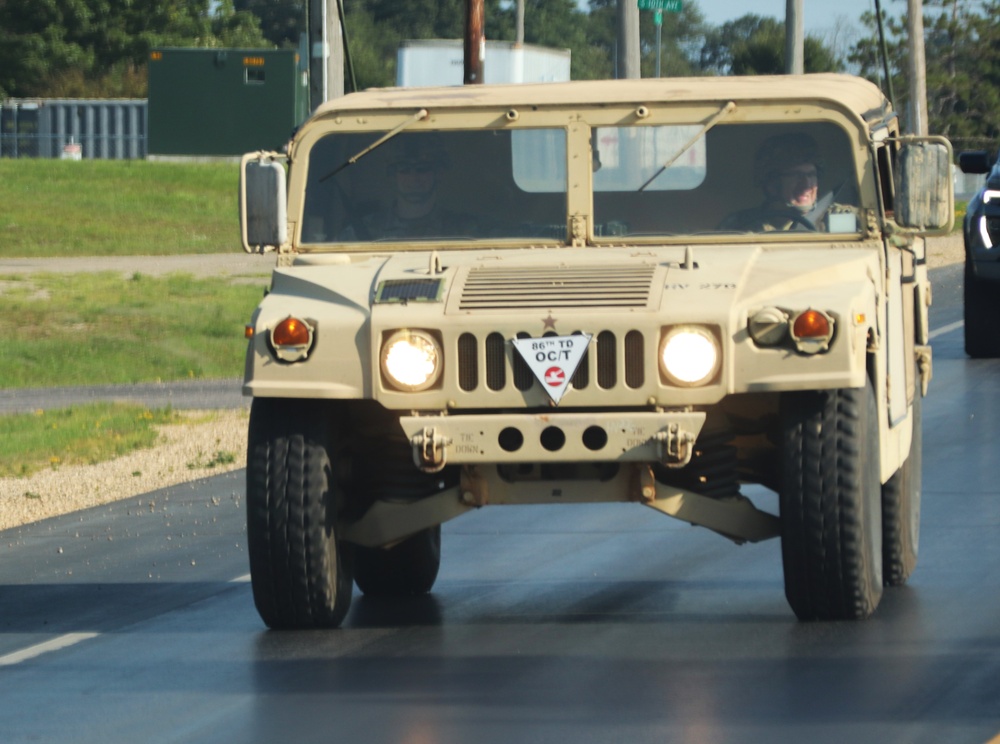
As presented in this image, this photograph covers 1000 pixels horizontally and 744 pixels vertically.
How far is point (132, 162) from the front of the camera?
168 feet

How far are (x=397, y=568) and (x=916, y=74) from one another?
1528 inches

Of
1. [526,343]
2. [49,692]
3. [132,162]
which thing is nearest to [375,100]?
[526,343]

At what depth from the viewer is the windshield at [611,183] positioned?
8.58 meters

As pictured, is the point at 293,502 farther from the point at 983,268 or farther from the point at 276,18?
the point at 276,18

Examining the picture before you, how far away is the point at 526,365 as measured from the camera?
24.7 feet

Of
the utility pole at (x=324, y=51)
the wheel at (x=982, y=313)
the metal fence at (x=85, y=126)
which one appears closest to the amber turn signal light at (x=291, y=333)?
the wheel at (x=982, y=313)

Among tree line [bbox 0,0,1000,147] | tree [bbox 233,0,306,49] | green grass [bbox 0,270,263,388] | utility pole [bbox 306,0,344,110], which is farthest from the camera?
tree [bbox 233,0,306,49]

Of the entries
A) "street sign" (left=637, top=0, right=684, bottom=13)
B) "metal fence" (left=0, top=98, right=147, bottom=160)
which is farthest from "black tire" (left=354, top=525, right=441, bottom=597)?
"metal fence" (left=0, top=98, right=147, bottom=160)

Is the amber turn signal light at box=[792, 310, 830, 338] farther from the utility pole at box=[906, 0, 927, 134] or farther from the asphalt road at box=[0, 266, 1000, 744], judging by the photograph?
the utility pole at box=[906, 0, 927, 134]

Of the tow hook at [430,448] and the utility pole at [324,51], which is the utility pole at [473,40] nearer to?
the utility pole at [324,51]

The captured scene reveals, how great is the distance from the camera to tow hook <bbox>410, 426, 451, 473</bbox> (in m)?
7.53

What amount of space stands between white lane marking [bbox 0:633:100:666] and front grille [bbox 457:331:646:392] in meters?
1.96

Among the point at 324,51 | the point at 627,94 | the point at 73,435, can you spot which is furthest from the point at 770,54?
the point at 627,94

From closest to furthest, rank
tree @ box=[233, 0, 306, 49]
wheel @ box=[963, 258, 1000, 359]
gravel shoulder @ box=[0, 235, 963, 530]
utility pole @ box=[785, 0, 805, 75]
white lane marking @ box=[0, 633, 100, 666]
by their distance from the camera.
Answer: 1. white lane marking @ box=[0, 633, 100, 666]
2. gravel shoulder @ box=[0, 235, 963, 530]
3. wheel @ box=[963, 258, 1000, 359]
4. utility pole @ box=[785, 0, 805, 75]
5. tree @ box=[233, 0, 306, 49]
